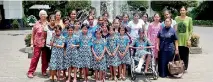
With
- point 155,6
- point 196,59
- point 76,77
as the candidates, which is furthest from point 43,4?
point 76,77

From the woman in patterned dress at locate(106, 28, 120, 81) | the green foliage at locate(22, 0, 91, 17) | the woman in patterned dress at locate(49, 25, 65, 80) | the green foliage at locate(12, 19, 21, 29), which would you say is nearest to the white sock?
the woman in patterned dress at locate(106, 28, 120, 81)

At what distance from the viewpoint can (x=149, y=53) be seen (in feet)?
30.2

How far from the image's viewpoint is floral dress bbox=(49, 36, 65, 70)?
8859 mm

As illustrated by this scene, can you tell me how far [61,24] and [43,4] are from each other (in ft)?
86.1

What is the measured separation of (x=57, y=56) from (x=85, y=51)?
0.68 metres

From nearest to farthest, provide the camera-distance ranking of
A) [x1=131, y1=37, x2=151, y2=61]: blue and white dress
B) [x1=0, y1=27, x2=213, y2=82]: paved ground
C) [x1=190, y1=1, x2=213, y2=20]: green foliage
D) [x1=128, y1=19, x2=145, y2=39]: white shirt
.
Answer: [x1=131, y1=37, x2=151, y2=61]: blue and white dress, [x1=0, y1=27, x2=213, y2=82]: paved ground, [x1=128, y1=19, x2=145, y2=39]: white shirt, [x1=190, y1=1, x2=213, y2=20]: green foliage

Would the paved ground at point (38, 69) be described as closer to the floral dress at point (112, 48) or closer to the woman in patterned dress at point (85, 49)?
the floral dress at point (112, 48)

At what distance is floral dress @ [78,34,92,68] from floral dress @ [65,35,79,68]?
0.31ft

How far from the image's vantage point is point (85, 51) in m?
8.76

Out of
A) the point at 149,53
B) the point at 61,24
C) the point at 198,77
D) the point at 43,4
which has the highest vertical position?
the point at 43,4

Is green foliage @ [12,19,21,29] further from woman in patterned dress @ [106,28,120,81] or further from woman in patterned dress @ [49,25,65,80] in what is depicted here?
woman in patterned dress @ [106,28,120,81]

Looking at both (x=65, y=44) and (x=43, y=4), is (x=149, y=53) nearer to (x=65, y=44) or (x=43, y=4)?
(x=65, y=44)

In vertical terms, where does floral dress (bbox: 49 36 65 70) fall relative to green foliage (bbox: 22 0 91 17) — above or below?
below

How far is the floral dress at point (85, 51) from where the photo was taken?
8.76 m
